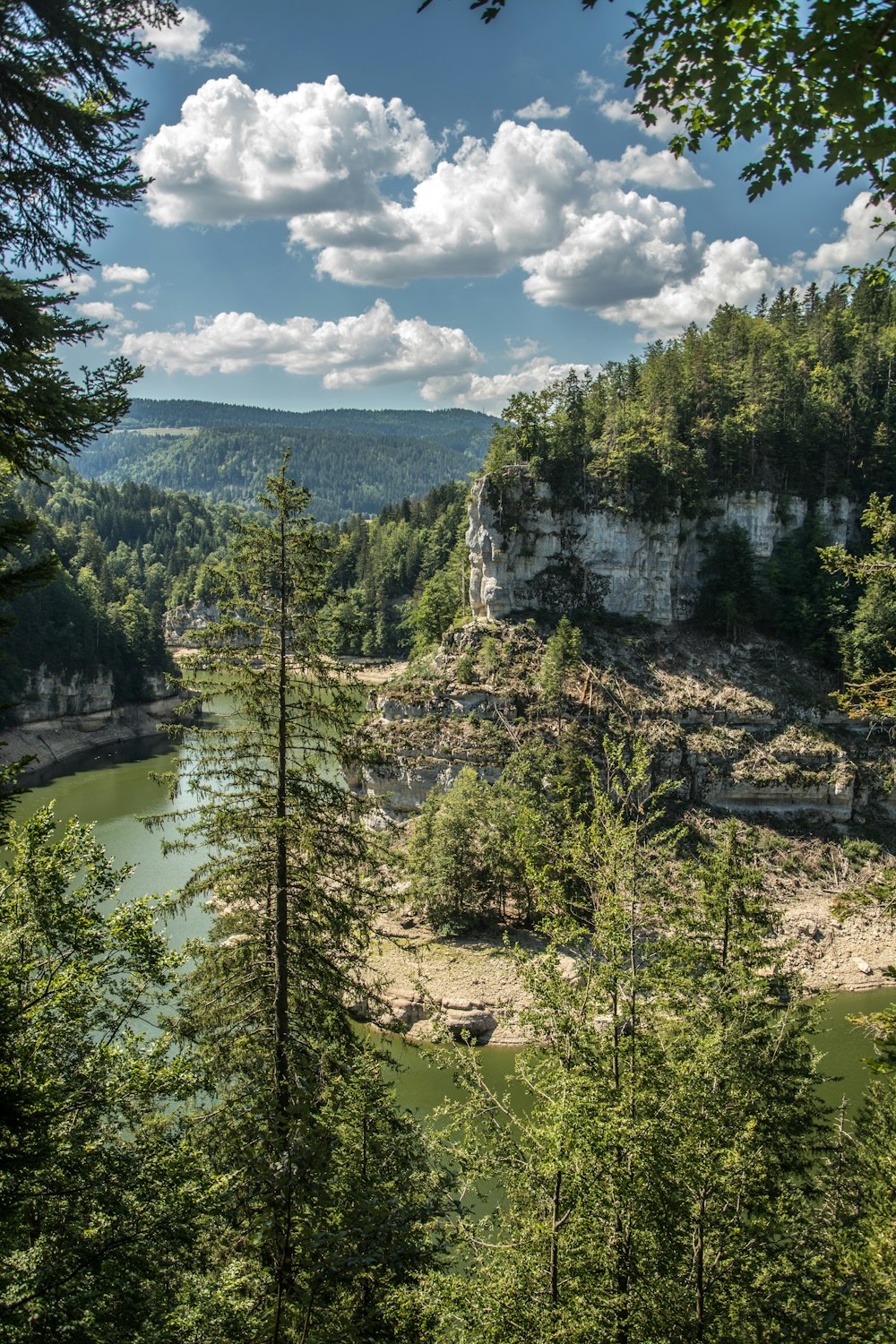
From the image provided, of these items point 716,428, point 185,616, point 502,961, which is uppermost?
point 716,428

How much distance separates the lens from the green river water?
62.3 feet

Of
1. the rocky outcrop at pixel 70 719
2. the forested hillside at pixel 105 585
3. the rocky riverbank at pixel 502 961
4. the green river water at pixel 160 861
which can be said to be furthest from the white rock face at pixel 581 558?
the rocky outcrop at pixel 70 719

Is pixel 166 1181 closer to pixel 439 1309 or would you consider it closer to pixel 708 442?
pixel 439 1309

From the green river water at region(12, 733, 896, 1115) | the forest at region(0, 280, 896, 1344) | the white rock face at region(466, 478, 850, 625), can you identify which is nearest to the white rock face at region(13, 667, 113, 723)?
the green river water at region(12, 733, 896, 1115)

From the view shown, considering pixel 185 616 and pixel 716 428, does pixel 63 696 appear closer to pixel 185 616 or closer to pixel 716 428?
pixel 185 616

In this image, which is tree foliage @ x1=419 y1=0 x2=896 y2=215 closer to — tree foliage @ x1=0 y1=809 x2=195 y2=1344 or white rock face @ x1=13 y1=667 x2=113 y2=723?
tree foliage @ x1=0 y1=809 x2=195 y2=1344

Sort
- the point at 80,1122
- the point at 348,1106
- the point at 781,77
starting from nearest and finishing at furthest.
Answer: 1. the point at 781,77
2. the point at 80,1122
3. the point at 348,1106

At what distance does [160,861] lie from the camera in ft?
108

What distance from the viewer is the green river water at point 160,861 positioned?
19000 millimetres

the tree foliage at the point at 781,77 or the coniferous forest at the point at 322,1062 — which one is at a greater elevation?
the tree foliage at the point at 781,77

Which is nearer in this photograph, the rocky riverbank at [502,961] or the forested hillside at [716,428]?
the rocky riverbank at [502,961]

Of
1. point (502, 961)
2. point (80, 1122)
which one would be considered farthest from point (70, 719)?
point (80, 1122)

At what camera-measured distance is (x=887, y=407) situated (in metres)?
40.2

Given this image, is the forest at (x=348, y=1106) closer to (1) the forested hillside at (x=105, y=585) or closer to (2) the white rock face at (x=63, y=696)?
(1) the forested hillside at (x=105, y=585)
